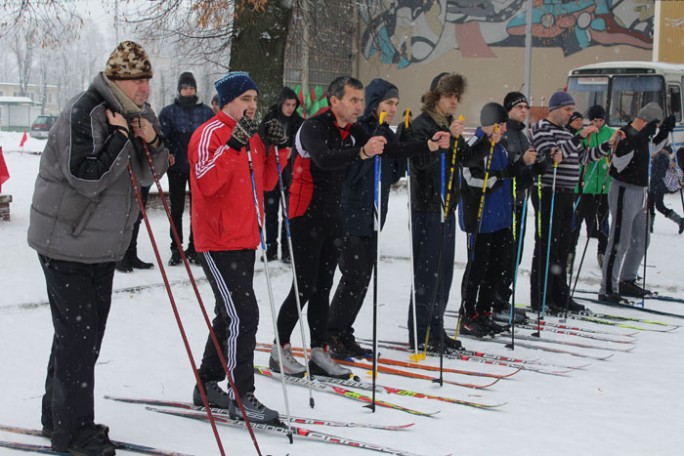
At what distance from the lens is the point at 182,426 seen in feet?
14.3

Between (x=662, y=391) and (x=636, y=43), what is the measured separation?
29728 millimetres

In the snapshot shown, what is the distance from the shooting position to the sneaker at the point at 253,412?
14.2 feet

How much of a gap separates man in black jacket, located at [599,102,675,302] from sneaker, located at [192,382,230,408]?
509 centimetres

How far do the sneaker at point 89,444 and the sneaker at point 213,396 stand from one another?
82cm

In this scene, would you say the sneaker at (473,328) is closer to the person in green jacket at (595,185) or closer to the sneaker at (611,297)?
the person in green jacket at (595,185)

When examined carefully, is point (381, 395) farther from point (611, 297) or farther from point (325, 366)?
point (611, 297)

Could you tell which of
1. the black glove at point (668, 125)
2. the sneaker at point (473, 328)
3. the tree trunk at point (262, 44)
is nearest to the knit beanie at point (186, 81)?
the tree trunk at point (262, 44)

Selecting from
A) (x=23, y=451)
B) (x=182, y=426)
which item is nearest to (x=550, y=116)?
(x=182, y=426)

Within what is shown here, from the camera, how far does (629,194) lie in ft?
27.3

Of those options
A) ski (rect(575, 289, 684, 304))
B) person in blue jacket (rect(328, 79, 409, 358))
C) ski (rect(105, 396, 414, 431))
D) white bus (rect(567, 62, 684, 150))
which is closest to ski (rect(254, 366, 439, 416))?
ski (rect(105, 396, 414, 431))

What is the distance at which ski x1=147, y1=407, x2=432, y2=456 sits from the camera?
4062mm

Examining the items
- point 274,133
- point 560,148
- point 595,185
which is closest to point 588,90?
point 595,185

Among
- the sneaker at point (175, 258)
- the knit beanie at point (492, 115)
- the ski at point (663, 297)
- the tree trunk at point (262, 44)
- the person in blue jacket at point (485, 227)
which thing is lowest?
the ski at point (663, 297)

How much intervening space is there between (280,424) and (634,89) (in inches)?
660
